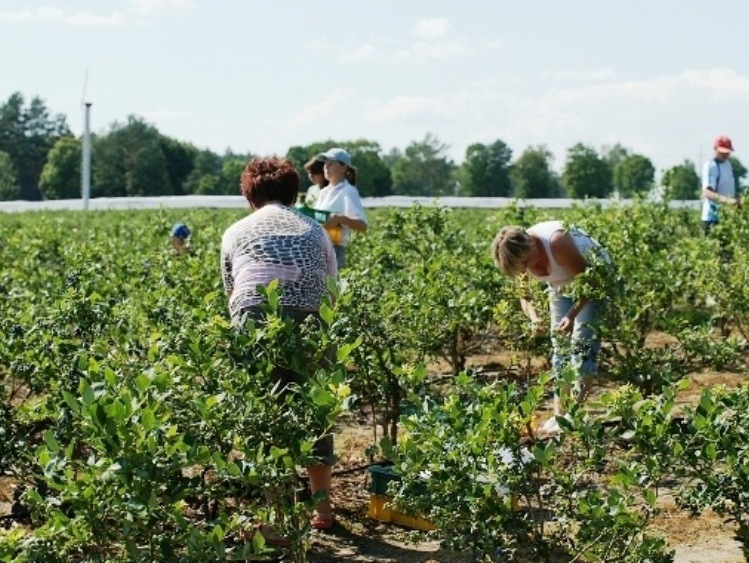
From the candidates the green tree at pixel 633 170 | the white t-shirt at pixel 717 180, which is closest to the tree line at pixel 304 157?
the green tree at pixel 633 170

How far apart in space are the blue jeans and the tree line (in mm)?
62951

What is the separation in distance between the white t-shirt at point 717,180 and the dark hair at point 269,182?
7.07 meters

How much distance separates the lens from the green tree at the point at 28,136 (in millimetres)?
96375

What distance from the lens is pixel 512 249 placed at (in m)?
5.93

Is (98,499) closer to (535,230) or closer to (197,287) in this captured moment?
(535,230)

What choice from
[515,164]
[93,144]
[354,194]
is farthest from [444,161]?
[354,194]

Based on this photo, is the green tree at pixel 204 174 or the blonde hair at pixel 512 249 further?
the green tree at pixel 204 174

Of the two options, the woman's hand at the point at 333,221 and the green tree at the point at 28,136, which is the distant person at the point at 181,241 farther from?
the green tree at the point at 28,136

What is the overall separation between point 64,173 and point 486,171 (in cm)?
3034

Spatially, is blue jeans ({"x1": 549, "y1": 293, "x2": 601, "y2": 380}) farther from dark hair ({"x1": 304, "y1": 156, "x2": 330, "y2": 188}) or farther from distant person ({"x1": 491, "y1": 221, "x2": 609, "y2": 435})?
dark hair ({"x1": 304, "y1": 156, "x2": 330, "y2": 188})

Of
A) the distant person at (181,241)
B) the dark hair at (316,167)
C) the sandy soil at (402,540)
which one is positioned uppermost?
the dark hair at (316,167)

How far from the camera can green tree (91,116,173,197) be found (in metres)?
81.8

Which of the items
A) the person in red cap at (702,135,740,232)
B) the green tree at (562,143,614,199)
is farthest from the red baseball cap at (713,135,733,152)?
the green tree at (562,143,614,199)

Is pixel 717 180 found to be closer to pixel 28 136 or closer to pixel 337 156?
pixel 337 156
